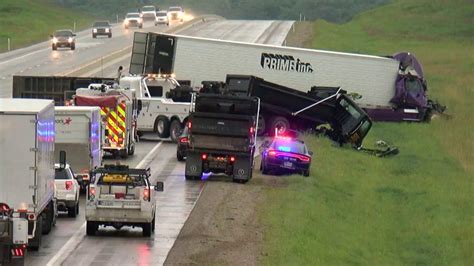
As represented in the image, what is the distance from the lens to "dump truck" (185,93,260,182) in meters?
36.7

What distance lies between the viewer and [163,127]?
157 ft

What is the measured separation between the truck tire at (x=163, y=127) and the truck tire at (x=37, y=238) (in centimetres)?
2243

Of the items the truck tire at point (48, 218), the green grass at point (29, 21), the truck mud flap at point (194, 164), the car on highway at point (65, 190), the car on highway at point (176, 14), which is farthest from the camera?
the car on highway at point (176, 14)

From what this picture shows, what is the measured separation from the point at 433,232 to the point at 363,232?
101 inches

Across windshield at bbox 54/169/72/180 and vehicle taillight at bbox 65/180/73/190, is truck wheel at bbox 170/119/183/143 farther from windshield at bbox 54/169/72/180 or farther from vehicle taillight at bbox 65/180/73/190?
vehicle taillight at bbox 65/180/73/190

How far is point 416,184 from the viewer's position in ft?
138

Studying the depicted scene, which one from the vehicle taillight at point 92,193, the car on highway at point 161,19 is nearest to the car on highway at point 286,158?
the vehicle taillight at point 92,193

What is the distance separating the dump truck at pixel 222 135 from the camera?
36656mm

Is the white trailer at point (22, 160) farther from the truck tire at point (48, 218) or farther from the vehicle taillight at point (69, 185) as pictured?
the vehicle taillight at point (69, 185)

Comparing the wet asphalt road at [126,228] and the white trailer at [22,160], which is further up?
the white trailer at [22,160]

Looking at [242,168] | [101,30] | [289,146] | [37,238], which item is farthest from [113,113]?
[101,30]

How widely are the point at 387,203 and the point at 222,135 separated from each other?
19.6 ft

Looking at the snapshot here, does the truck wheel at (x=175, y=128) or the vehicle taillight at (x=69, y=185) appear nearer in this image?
the vehicle taillight at (x=69, y=185)

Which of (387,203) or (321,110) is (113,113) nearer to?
(387,203)
